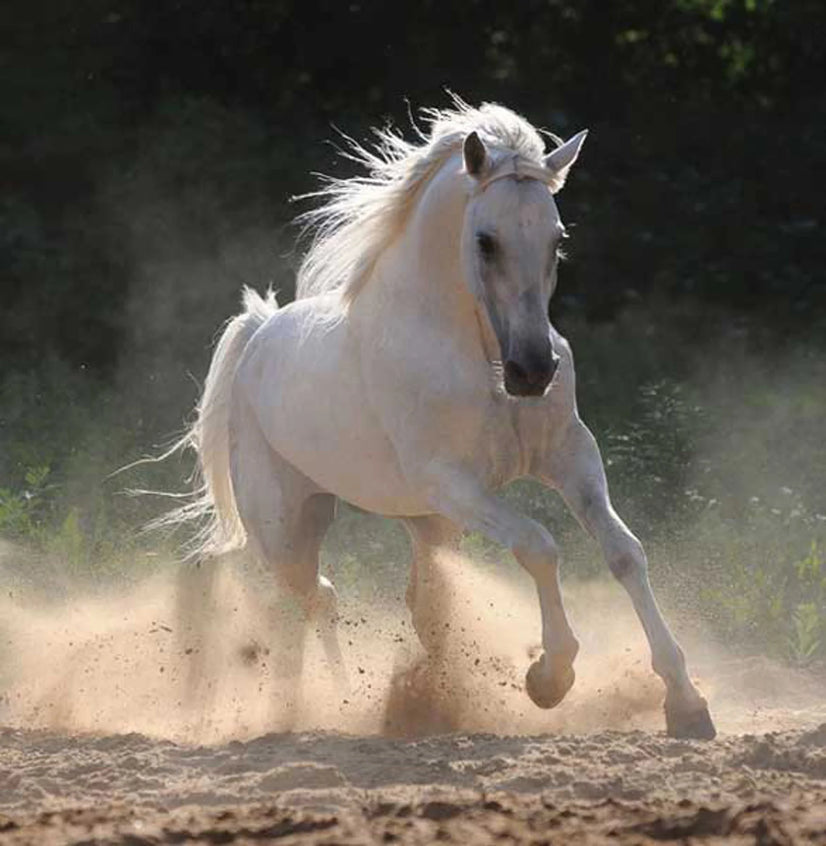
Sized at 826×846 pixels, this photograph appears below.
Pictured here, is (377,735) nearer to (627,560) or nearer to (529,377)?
(627,560)

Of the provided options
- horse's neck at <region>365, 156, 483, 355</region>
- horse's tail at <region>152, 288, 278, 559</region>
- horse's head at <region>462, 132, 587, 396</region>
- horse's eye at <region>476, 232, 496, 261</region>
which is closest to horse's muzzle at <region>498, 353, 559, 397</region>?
horse's head at <region>462, 132, 587, 396</region>

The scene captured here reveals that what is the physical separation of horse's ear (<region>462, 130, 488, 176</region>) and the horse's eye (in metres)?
0.22

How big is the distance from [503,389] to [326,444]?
1.17 meters

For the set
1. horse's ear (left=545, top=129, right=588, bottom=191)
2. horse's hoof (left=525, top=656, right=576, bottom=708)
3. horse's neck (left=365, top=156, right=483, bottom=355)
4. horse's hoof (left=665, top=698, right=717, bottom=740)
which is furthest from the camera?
horse's neck (left=365, top=156, right=483, bottom=355)

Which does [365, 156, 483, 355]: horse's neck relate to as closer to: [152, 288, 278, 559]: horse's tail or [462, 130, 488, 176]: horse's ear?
[462, 130, 488, 176]: horse's ear

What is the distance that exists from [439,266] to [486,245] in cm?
48

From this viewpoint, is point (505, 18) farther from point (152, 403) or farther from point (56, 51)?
point (152, 403)

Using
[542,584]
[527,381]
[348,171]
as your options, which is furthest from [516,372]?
[348,171]

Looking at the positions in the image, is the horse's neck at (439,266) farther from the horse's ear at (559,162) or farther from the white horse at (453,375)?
the horse's ear at (559,162)

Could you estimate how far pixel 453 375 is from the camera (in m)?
6.88

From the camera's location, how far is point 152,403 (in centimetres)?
1314

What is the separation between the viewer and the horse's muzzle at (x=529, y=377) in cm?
631

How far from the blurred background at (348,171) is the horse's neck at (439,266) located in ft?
15.2

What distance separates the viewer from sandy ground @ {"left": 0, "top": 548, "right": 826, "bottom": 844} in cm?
476
